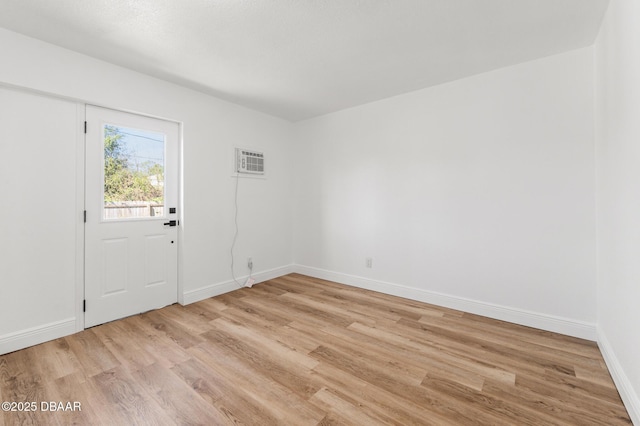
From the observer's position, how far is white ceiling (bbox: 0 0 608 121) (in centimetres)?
192

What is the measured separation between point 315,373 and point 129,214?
2.49 m

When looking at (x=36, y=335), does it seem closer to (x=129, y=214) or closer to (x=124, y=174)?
(x=129, y=214)

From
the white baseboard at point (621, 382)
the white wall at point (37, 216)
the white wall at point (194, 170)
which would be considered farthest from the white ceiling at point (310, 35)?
the white baseboard at point (621, 382)

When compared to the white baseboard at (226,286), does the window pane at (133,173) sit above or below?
above

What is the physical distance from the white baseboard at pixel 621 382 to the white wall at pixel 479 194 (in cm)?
38

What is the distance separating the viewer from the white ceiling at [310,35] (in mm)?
1915

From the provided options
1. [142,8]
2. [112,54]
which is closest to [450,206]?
[142,8]

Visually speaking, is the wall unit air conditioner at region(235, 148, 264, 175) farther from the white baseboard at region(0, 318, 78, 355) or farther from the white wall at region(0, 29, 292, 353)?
the white baseboard at region(0, 318, 78, 355)

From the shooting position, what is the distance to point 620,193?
1.77 m

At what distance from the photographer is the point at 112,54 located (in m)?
2.52

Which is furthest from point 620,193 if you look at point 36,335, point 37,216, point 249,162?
point 36,335

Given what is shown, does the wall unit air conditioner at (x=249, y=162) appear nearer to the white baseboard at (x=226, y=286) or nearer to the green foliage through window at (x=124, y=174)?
the green foliage through window at (x=124, y=174)

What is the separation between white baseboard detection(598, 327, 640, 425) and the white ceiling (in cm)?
243

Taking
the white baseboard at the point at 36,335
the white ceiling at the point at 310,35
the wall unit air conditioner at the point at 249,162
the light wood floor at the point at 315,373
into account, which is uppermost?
the white ceiling at the point at 310,35
